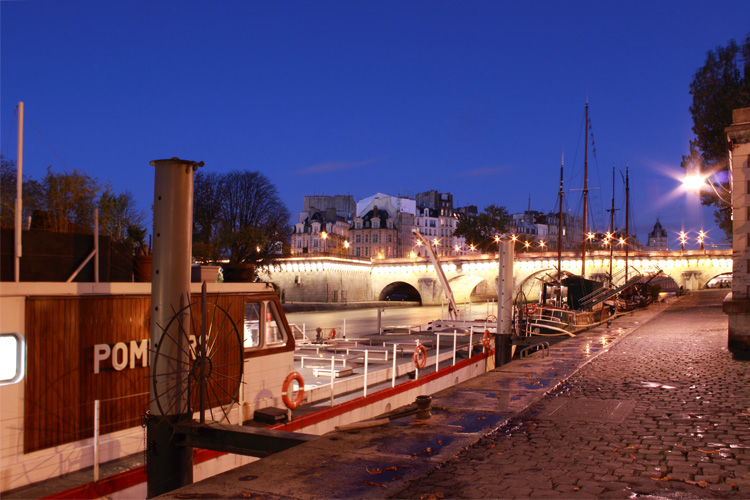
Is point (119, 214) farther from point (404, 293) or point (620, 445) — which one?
point (404, 293)

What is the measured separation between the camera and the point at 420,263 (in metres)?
72.1

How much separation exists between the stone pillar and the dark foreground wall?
46.5 ft

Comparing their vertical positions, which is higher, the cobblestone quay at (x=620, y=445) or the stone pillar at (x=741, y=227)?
the stone pillar at (x=741, y=227)

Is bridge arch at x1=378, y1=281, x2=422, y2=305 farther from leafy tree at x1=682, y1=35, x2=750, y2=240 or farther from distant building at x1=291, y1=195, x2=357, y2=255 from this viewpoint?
leafy tree at x1=682, y1=35, x2=750, y2=240

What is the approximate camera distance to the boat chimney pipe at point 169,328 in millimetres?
5695

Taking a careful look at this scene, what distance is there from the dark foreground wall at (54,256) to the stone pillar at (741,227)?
14.2 meters

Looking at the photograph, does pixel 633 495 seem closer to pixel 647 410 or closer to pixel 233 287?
pixel 647 410

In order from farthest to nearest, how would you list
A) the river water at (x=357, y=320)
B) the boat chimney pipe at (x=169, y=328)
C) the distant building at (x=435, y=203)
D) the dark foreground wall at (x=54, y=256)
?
1. the distant building at (x=435, y=203)
2. the river water at (x=357, y=320)
3. the dark foreground wall at (x=54, y=256)
4. the boat chimney pipe at (x=169, y=328)

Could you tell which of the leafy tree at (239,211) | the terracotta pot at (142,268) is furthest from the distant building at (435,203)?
the terracotta pot at (142,268)

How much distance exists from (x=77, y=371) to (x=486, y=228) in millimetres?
74116

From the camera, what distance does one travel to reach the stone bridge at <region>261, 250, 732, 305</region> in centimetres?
6112

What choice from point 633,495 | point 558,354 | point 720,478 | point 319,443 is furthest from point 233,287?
point 558,354

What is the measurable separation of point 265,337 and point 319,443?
7.51 ft

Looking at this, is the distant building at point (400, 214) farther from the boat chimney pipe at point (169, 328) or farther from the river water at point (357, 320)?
the boat chimney pipe at point (169, 328)
